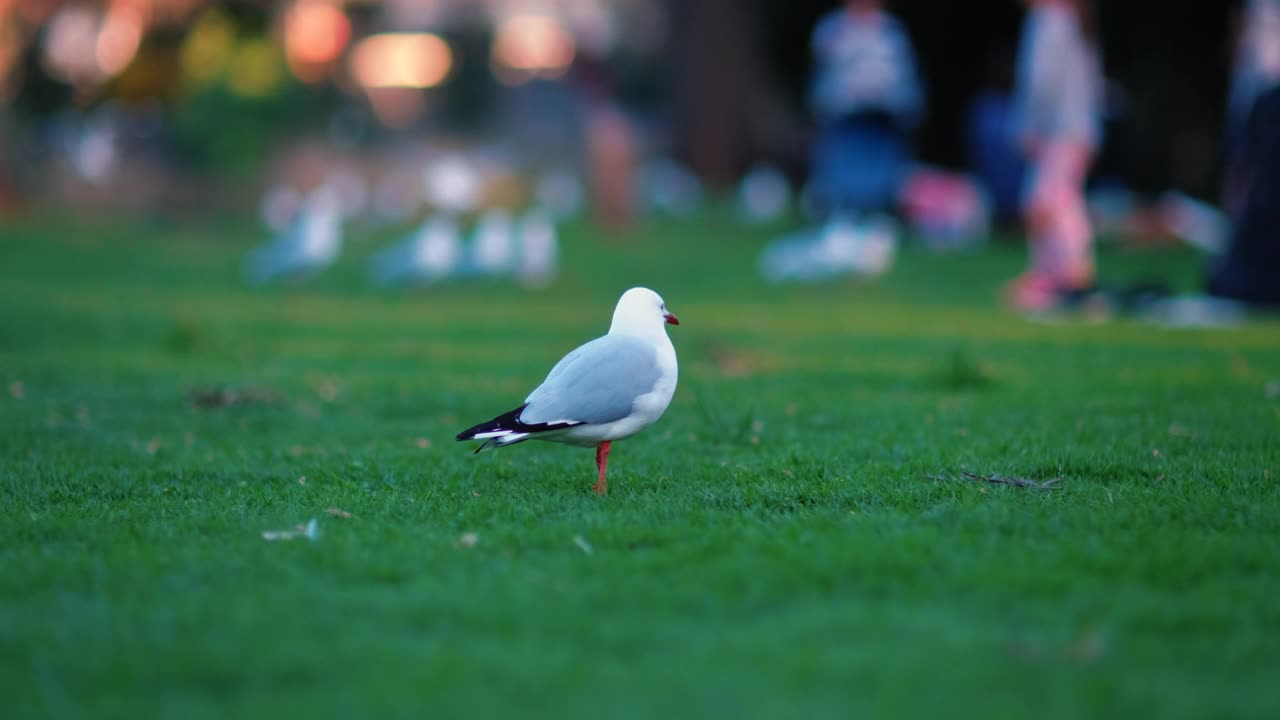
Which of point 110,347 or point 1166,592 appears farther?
point 110,347

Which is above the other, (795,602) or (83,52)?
(83,52)

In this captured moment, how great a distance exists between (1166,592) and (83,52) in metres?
27.9

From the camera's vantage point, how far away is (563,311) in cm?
1135

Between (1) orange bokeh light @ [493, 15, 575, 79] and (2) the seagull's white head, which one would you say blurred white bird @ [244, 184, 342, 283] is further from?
(1) orange bokeh light @ [493, 15, 575, 79]

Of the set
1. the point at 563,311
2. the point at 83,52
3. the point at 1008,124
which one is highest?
the point at 83,52

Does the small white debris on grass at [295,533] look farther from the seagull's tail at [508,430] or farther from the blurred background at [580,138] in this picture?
the blurred background at [580,138]

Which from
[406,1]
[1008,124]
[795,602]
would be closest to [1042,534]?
[795,602]

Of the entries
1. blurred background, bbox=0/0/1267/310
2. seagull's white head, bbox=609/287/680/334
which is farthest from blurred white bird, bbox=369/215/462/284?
seagull's white head, bbox=609/287/680/334

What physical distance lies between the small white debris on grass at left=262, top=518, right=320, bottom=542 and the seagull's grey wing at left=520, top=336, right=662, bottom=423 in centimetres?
71

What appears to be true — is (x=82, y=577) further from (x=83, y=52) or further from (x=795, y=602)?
(x=83, y=52)

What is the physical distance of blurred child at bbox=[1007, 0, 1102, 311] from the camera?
1092cm

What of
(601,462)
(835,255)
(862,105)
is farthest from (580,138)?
(601,462)

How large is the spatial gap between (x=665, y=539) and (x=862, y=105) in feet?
38.7

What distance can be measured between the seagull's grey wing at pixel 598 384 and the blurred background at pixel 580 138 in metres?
8.14
